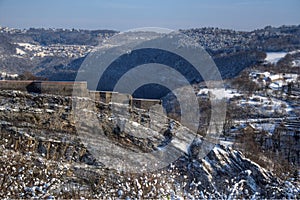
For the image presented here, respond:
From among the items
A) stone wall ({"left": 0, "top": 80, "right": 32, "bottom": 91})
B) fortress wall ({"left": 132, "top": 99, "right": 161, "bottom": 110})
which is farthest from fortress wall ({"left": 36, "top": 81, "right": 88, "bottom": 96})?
fortress wall ({"left": 132, "top": 99, "right": 161, "bottom": 110})

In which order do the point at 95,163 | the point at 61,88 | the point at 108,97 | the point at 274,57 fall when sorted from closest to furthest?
the point at 95,163, the point at 61,88, the point at 108,97, the point at 274,57

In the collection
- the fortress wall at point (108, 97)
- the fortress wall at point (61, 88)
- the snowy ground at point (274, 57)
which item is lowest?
the snowy ground at point (274, 57)

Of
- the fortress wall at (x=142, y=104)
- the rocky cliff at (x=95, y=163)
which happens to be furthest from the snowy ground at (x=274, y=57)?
the rocky cliff at (x=95, y=163)

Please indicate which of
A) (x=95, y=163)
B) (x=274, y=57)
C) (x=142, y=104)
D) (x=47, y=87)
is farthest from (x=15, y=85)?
(x=274, y=57)

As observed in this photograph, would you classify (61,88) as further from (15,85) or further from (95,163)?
(95,163)

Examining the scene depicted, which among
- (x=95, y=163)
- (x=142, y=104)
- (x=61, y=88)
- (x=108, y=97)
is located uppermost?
(x=61, y=88)

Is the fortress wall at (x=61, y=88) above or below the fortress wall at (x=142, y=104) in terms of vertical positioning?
above

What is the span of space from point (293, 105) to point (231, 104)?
15.2 feet

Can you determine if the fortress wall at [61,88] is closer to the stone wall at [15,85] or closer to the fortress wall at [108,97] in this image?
the stone wall at [15,85]

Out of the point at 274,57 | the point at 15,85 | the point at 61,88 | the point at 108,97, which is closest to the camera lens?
the point at 61,88

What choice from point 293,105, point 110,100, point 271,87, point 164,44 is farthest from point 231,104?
point 164,44

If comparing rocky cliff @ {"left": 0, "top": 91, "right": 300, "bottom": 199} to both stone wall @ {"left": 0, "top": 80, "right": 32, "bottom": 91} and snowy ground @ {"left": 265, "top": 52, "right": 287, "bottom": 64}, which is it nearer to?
stone wall @ {"left": 0, "top": 80, "right": 32, "bottom": 91}

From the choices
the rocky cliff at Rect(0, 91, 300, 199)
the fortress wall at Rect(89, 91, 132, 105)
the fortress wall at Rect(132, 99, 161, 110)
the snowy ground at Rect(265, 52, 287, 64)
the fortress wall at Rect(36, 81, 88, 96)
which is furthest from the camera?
the snowy ground at Rect(265, 52, 287, 64)

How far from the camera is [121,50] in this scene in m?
82.5
